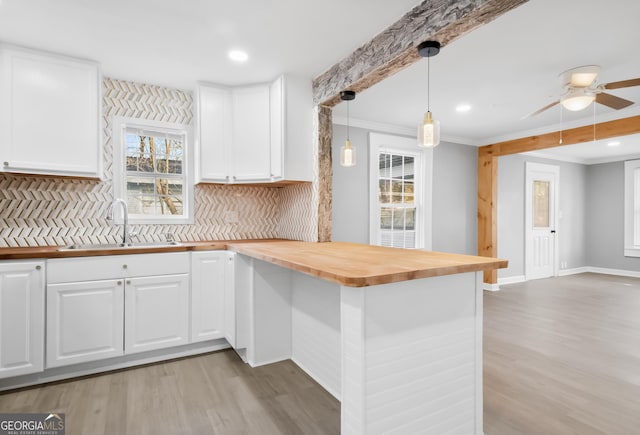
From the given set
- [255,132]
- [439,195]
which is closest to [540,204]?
[439,195]

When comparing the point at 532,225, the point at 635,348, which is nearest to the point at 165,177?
the point at 635,348

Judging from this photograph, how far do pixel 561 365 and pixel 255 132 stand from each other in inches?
131

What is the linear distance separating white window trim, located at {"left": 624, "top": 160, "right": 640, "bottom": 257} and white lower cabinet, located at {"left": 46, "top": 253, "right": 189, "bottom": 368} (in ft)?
27.8

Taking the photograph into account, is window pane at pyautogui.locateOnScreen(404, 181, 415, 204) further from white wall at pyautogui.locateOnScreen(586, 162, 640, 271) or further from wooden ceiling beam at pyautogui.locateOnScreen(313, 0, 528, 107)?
white wall at pyautogui.locateOnScreen(586, 162, 640, 271)

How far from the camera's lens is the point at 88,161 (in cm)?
277

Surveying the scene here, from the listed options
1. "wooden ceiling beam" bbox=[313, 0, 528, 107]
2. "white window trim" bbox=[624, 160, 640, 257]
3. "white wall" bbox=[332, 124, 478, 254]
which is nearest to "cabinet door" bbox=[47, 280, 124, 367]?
"wooden ceiling beam" bbox=[313, 0, 528, 107]

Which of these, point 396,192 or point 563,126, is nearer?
point 563,126

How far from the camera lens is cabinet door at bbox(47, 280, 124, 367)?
2.39 m

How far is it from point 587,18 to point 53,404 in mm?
4276

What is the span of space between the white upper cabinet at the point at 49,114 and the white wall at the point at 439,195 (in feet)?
8.45

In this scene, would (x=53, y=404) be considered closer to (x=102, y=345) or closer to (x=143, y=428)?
(x=102, y=345)

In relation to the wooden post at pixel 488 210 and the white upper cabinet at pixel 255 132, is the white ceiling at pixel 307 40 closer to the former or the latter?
the white upper cabinet at pixel 255 132

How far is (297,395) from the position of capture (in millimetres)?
2223
